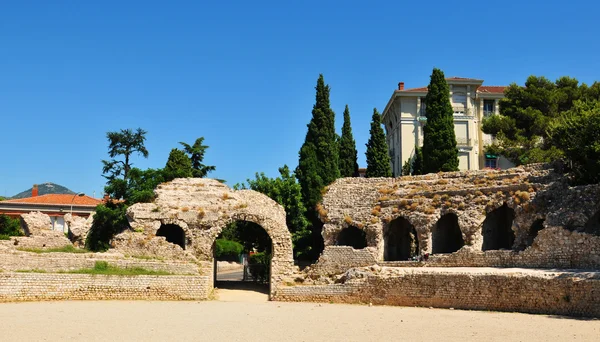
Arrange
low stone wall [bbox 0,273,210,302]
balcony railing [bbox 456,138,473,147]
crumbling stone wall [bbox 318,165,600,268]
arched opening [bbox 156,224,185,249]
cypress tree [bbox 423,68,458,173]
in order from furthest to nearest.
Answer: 1. balcony railing [bbox 456,138,473,147]
2. cypress tree [bbox 423,68,458,173]
3. arched opening [bbox 156,224,185,249]
4. crumbling stone wall [bbox 318,165,600,268]
5. low stone wall [bbox 0,273,210,302]

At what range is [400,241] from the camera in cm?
3078

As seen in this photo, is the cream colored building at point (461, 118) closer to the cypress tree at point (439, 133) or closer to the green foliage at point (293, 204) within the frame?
the cypress tree at point (439, 133)

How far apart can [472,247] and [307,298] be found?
7336mm

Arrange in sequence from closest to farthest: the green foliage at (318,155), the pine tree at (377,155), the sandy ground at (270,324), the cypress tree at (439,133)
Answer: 1. the sandy ground at (270,324)
2. the green foliage at (318,155)
3. the cypress tree at (439,133)
4. the pine tree at (377,155)

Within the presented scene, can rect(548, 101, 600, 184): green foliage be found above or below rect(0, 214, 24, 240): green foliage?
above

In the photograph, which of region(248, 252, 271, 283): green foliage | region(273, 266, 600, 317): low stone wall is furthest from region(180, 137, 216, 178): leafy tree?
region(273, 266, 600, 317): low stone wall

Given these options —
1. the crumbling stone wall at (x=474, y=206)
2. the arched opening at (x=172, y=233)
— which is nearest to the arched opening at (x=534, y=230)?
the crumbling stone wall at (x=474, y=206)

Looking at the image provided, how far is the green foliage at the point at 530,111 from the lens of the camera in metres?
38.1

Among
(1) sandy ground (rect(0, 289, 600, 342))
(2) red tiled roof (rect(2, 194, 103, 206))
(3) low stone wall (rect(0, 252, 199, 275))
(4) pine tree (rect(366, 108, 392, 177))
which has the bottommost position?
(1) sandy ground (rect(0, 289, 600, 342))

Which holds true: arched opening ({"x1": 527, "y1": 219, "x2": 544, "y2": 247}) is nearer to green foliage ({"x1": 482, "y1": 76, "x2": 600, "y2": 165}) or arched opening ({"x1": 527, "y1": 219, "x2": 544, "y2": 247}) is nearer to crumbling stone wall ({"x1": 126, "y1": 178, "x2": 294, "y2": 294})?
crumbling stone wall ({"x1": 126, "y1": 178, "x2": 294, "y2": 294})

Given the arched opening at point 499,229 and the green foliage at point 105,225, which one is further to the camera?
the green foliage at point 105,225

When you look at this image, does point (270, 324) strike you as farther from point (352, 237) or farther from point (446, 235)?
point (352, 237)

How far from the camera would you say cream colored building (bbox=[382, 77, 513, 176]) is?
49344 mm

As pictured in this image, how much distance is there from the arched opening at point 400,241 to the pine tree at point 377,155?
37.0 feet
